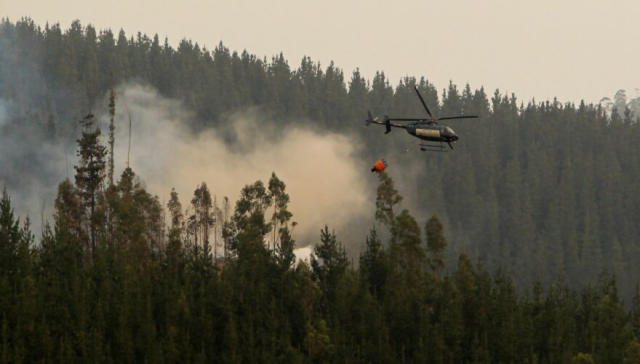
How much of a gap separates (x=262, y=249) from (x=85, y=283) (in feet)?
70.5

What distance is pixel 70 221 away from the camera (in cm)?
13575

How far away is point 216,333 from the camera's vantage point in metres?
105

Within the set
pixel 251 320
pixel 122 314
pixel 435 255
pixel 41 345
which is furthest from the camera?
pixel 435 255

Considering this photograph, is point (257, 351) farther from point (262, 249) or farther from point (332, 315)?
point (262, 249)

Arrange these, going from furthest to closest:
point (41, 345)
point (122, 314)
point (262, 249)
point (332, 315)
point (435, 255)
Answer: point (435, 255) → point (262, 249) → point (332, 315) → point (122, 314) → point (41, 345)

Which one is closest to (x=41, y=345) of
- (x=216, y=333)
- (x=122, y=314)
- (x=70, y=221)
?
(x=122, y=314)

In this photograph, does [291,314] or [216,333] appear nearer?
[216,333]

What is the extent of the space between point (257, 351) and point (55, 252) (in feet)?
77.8

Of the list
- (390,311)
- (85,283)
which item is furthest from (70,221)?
(390,311)

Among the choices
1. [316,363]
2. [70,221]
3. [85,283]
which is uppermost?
[70,221]

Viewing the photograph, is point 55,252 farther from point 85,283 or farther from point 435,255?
point 435,255

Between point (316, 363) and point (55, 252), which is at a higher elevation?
point (55, 252)

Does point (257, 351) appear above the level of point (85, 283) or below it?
below

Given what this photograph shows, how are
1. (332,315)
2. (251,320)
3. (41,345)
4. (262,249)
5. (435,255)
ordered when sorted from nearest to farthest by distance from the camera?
→ (41,345), (251,320), (332,315), (262,249), (435,255)
